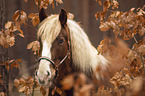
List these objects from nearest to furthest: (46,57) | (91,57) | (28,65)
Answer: (46,57), (91,57), (28,65)

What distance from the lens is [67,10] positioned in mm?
1723

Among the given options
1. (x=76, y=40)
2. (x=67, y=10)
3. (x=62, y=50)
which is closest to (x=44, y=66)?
(x=62, y=50)

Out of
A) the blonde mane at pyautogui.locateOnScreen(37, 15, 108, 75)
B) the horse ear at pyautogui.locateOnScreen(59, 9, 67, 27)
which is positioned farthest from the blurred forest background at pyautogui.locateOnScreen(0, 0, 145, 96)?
the horse ear at pyautogui.locateOnScreen(59, 9, 67, 27)

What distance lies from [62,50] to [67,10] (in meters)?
0.64

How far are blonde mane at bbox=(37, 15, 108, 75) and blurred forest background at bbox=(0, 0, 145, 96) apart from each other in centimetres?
34

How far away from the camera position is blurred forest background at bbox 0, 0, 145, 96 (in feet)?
5.58

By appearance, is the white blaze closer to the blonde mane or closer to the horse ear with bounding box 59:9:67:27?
the blonde mane

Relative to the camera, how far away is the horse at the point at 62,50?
45.6 inches

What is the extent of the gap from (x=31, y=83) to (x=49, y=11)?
826mm

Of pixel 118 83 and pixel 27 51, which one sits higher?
pixel 27 51

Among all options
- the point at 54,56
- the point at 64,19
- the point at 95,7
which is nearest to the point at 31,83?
the point at 54,56

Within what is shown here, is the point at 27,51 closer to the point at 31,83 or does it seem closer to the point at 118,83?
the point at 31,83

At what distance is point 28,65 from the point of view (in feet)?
6.01

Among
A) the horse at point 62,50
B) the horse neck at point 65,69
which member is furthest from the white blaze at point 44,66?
the horse neck at point 65,69
